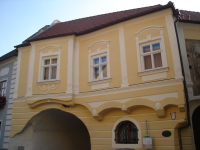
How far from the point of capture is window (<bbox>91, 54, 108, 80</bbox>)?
10468 millimetres

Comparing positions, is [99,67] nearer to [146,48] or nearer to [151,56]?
[146,48]

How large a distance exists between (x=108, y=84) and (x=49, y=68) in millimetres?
3948

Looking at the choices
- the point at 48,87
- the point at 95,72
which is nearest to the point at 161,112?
Result: the point at 95,72

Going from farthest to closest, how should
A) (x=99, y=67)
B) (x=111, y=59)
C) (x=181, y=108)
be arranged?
1. (x=99, y=67)
2. (x=111, y=59)
3. (x=181, y=108)

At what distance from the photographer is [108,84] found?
32.6 feet

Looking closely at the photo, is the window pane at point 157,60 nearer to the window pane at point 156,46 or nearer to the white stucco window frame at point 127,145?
the window pane at point 156,46

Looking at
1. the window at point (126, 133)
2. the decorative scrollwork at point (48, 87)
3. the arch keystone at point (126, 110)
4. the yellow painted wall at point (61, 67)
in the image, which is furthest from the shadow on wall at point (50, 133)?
the arch keystone at point (126, 110)

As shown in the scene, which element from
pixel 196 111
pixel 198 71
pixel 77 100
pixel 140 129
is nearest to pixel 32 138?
pixel 77 100

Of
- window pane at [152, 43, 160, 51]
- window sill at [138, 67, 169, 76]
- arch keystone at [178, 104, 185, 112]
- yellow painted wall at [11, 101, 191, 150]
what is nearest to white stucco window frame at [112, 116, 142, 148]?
yellow painted wall at [11, 101, 191, 150]

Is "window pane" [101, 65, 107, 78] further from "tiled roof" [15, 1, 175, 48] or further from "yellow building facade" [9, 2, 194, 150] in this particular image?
"tiled roof" [15, 1, 175, 48]

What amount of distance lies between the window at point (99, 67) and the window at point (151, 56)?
206cm

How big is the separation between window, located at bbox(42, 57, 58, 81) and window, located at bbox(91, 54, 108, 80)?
235cm

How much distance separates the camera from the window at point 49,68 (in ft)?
38.4

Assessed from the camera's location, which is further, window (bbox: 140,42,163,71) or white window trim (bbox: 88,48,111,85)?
white window trim (bbox: 88,48,111,85)
